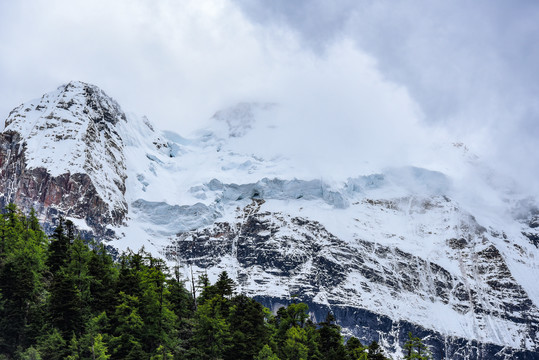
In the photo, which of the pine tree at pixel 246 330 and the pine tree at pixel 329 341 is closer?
the pine tree at pixel 246 330

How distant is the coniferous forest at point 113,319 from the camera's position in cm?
6184

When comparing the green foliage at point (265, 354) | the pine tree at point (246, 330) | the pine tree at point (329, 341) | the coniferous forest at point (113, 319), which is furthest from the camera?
the pine tree at point (329, 341)

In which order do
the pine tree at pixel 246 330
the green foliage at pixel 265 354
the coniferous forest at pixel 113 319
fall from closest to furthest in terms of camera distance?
the coniferous forest at pixel 113 319
the green foliage at pixel 265 354
the pine tree at pixel 246 330

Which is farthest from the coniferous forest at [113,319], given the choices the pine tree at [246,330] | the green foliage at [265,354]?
the pine tree at [246,330]

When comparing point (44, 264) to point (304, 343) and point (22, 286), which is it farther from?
point (304, 343)

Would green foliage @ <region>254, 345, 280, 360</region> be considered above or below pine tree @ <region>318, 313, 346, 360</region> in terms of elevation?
below

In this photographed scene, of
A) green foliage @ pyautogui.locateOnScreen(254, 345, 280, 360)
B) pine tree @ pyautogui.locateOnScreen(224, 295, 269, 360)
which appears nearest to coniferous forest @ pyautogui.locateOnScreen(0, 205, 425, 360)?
green foliage @ pyautogui.locateOnScreen(254, 345, 280, 360)

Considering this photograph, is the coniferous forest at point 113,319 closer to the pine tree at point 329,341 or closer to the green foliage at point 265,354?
the green foliage at point 265,354

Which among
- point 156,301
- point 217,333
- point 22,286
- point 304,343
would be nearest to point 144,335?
point 156,301

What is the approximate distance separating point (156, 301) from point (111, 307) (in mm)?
5557

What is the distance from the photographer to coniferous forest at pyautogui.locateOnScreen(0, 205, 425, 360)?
6184 cm

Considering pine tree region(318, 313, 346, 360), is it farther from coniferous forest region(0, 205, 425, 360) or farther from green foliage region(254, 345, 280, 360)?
green foliage region(254, 345, 280, 360)

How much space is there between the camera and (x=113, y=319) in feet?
216

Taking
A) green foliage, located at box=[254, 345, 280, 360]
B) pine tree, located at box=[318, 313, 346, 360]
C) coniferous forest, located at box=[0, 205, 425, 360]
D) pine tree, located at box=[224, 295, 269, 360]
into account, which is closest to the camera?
coniferous forest, located at box=[0, 205, 425, 360]
